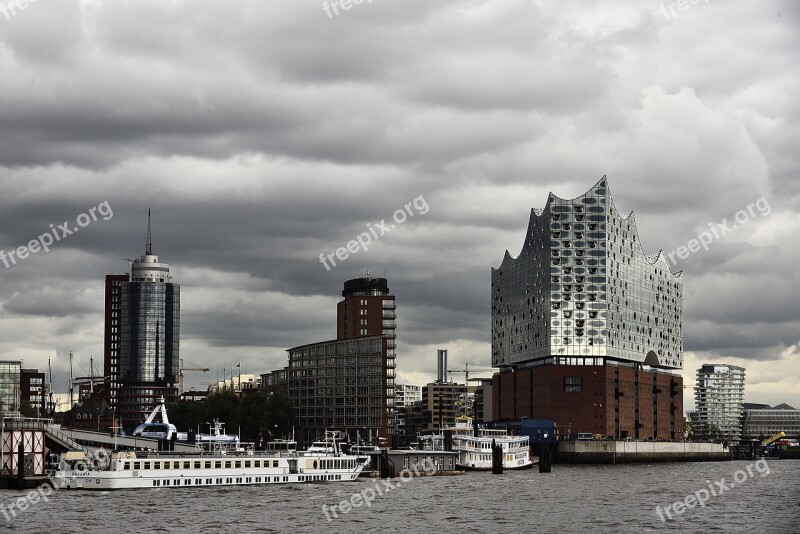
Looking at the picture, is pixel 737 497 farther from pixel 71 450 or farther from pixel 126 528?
pixel 71 450

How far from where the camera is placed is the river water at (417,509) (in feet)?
314

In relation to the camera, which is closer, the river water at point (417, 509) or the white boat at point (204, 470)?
the river water at point (417, 509)

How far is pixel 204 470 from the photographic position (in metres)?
142

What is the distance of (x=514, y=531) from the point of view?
93500 mm

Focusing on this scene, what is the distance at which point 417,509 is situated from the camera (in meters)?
113

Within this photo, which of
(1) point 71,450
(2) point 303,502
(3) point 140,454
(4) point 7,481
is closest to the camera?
(2) point 303,502

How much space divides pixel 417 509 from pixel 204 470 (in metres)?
37.7

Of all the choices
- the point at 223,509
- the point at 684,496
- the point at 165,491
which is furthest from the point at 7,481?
the point at 684,496

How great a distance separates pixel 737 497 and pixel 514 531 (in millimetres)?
49198

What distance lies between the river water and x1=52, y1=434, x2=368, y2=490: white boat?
2714mm

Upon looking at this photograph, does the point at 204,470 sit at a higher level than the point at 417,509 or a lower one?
higher

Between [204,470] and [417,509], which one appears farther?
[204,470]

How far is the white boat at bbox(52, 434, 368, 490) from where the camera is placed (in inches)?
5354

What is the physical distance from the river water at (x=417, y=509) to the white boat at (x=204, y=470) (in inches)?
107
